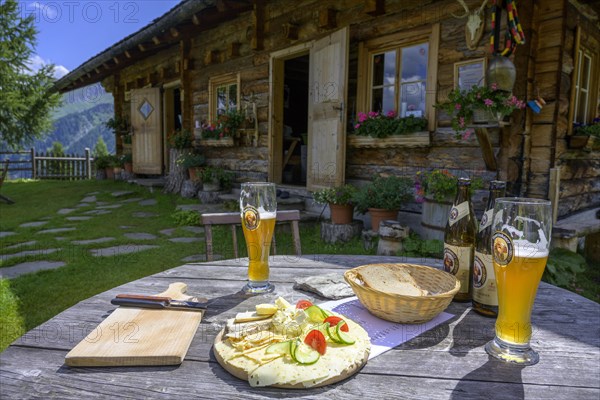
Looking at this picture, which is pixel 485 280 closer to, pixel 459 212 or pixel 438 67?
pixel 459 212

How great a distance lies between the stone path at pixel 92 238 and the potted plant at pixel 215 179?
86cm

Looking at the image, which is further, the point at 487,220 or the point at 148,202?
the point at 148,202

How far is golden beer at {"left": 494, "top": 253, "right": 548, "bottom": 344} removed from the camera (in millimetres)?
808

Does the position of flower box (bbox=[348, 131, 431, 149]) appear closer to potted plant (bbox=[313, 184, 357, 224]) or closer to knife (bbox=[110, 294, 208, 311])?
potted plant (bbox=[313, 184, 357, 224])

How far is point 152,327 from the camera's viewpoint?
0.91m

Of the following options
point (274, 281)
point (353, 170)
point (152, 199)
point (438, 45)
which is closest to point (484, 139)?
point (438, 45)

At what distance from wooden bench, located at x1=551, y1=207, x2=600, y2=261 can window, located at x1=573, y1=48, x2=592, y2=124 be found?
3.99 feet

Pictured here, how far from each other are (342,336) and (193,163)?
723 centimetres

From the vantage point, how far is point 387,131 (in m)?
4.57

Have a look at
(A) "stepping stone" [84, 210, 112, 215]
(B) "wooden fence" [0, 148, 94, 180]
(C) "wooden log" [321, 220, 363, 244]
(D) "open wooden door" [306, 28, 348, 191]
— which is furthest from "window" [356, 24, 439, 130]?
(B) "wooden fence" [0, 148, 94, 180]

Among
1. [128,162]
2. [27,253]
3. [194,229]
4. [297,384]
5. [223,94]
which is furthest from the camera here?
[128,162]

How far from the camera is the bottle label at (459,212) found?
115 centimetres

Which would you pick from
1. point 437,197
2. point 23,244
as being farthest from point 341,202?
point 23,244

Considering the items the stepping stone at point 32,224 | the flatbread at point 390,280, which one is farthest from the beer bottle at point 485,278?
the stepping stone at point 32,224
